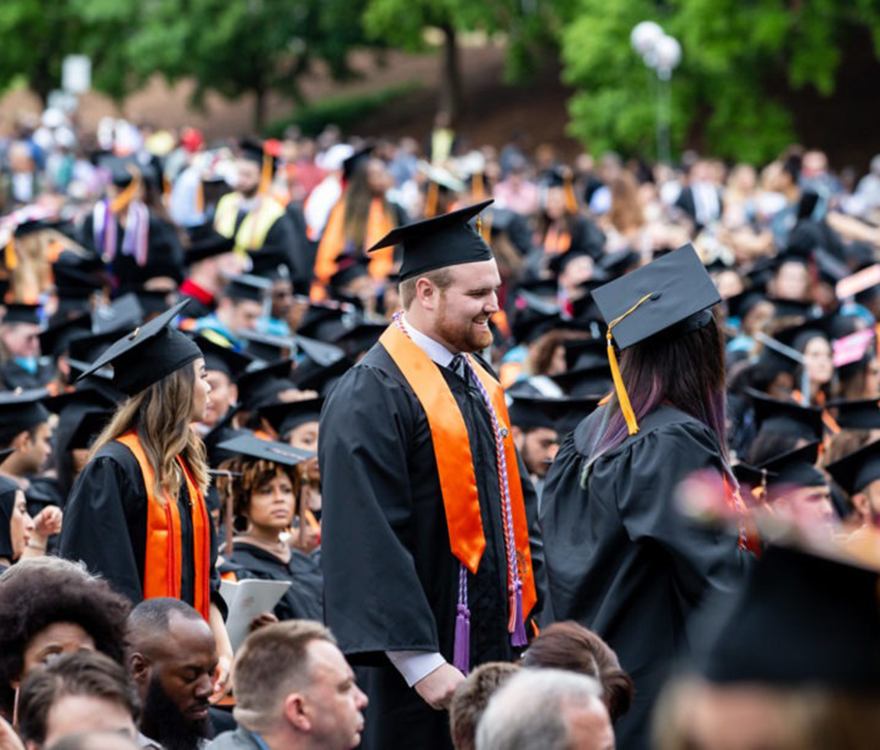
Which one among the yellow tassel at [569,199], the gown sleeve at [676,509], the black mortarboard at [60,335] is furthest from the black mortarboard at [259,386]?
the yellow tassel at [569,199]

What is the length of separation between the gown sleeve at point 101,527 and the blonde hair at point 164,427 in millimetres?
112

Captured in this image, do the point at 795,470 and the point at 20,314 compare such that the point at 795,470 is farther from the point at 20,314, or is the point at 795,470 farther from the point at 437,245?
the point at 20,314

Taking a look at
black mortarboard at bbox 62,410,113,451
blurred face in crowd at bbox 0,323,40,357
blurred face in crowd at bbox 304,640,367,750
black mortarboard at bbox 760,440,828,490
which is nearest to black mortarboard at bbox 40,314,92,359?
blurred face in crowd at bbox 0,323,40,357

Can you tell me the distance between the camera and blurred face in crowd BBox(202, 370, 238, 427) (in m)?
7.86

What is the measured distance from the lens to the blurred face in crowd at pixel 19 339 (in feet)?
33.0

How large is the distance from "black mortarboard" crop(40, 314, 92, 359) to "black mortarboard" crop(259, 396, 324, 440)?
2.38 m

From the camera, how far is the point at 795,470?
705 cm

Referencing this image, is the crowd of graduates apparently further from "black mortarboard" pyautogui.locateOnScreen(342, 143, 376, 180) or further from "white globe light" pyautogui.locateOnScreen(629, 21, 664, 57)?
"white globe light" pyautogui.locateOnScreen(629, 21, 664, 57)

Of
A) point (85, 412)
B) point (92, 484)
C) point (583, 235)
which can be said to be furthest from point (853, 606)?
point (583, 235)

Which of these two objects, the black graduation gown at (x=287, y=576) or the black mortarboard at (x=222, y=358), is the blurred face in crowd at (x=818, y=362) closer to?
the black mortarboard at (x=222, y=358)

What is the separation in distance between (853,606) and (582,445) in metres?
2.98

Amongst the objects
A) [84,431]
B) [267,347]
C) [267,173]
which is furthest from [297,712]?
[267,173]

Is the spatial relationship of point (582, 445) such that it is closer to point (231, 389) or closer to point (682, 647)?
point (682, 647)

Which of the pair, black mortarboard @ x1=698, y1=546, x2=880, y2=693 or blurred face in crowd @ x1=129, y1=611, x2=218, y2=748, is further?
blurred face in crowd @ x1=129, y1=611, x2=218, y2=748
